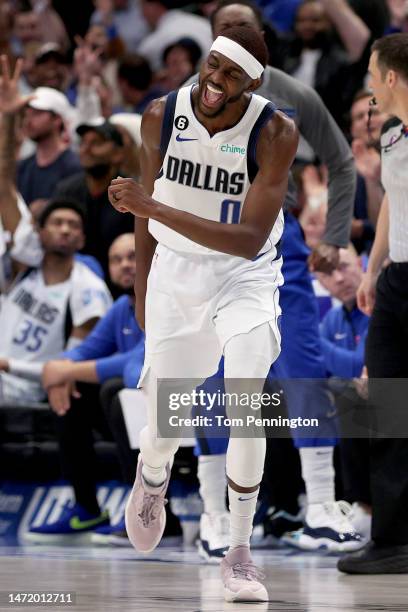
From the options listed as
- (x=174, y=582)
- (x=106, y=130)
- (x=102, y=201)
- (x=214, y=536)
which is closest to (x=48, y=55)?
(x=106, y=130)

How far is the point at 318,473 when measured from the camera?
20.3ft

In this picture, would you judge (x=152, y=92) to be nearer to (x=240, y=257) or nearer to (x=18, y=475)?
(x=18, y=475)

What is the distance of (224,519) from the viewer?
Answer: 6070mm

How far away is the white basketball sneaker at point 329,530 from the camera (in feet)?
19.9

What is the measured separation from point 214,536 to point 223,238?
2089 millimetres

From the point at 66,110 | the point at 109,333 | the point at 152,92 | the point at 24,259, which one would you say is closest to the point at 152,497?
Answer: the point at 109,333

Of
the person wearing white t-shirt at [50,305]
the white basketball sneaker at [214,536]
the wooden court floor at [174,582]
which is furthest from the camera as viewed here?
the person wearing white t-shirt at [50,305]

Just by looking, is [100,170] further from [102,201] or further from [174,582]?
[174,582]

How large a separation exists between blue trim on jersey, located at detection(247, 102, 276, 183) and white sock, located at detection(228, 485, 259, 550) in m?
1.14

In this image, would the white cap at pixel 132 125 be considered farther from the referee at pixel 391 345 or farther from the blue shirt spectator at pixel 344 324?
the referee at pixel 391 345

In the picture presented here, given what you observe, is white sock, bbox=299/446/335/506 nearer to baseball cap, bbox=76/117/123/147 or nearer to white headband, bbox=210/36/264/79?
white headband, bbox=210/36/264/79

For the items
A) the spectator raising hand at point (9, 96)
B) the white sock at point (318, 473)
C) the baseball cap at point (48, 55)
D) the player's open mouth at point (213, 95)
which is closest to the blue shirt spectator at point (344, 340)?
the white sock at point (318, 473)

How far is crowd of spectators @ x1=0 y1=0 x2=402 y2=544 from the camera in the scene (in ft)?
23.2

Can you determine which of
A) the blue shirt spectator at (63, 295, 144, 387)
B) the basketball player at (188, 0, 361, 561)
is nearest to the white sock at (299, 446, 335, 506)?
the basketball player at (188, 0, 361, 561)
